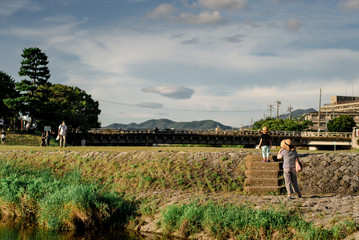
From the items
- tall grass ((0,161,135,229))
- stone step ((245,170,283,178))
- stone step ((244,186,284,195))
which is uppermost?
stone step ((245,170,283,178))

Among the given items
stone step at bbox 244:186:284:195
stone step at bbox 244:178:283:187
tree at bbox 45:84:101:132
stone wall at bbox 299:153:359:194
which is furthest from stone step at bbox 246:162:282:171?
tree at bbox 45:84:101:132

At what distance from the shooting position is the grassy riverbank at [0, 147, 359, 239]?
1295cm

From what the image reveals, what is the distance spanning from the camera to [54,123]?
59719 millimetres

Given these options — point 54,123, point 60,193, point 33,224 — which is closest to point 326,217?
point 60,193

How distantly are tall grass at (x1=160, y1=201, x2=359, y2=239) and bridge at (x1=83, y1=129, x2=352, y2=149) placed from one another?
58.9m

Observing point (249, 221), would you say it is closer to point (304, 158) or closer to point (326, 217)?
point (326, 217)

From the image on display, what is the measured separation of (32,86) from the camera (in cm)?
5819

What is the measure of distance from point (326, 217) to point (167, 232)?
5.82m

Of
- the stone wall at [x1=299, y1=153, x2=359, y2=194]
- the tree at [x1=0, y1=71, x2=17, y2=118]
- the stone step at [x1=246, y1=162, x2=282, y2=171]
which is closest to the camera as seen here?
the stone wall at [x1=299, y1=153, x2=359, y2=194]

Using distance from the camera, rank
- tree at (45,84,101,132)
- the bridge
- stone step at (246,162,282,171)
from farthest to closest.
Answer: the bridge < tree at (45,84,101,132) < stone step at (246,162,282,171)

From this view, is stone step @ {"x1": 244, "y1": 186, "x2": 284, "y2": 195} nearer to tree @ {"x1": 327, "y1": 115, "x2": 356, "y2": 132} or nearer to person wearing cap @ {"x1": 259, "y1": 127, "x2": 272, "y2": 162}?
person wearing cap @ {"x1": 259, "y1": 127, "x2": 272, "y2": 162}

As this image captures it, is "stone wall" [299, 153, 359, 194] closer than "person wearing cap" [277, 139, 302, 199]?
No

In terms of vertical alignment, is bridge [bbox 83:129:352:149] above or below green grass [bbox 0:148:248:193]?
above

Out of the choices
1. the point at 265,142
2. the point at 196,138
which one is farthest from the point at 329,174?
the point at 196,138
